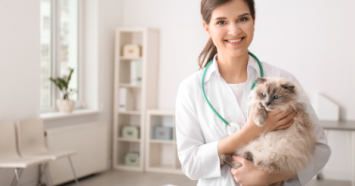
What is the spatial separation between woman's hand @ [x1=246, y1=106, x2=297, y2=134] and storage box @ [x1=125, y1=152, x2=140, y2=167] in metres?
4.51

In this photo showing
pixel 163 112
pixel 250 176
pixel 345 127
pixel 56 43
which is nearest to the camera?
pixel 250 176

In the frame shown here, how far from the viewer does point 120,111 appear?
5758 millimetres

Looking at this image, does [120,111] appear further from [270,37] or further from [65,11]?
[270,37]

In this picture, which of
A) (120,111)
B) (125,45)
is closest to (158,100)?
(120,111)

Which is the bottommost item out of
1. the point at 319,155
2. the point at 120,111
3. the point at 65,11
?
the point at 120,111

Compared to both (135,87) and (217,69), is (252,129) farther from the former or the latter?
(135,87)

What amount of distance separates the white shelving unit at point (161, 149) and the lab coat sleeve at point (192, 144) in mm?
4027

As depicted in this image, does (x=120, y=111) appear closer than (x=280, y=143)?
No

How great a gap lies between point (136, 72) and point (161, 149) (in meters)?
1.37

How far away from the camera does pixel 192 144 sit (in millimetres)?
1454

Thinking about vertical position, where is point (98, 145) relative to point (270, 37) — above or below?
below

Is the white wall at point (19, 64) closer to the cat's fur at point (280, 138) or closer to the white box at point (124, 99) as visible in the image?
the white box at point (124, 99)

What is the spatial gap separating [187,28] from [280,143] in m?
4.46

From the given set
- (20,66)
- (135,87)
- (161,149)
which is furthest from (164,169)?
(20,66)
